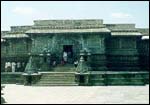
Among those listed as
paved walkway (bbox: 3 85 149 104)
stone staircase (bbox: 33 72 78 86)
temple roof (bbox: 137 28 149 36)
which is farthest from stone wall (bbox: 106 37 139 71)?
paved walkway (bbox: 3 85 149 104)

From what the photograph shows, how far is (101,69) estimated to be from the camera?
89.5 ft

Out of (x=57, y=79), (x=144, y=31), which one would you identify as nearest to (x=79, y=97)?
(x=57, y=79)

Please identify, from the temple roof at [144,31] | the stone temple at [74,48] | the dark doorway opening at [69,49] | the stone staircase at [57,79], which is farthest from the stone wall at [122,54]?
the stone staircase at [57,79]

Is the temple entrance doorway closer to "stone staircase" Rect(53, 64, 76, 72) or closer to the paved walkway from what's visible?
"stone staircase" Rect(53, 64, 76, 72)

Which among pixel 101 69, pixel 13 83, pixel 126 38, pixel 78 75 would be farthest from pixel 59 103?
pixel 126 38

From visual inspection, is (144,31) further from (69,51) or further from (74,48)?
(74,48)

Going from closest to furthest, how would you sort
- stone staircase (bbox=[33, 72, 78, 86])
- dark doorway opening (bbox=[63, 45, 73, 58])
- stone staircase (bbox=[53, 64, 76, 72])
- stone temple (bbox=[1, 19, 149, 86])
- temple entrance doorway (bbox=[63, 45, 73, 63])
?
stone staircase (bbox=[33, 72, 78, 86]), stone staircase (bbox=[53, 64, 76, 72]), stone temple (bbox=[1, 19, 149, 86]), temple entrance doorway (bbox=[63, 45, 73, 63]), dark doorway opening (bbox=[63, 45, 73, 58])

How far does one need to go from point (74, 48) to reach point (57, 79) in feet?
17.7

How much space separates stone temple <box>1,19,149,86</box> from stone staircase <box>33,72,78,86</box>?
8cm

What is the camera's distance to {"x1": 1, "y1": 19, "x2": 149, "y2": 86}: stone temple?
26.7m

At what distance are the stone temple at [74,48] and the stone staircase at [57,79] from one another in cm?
8

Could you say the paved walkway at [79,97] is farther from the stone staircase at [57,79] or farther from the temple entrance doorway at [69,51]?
the temple entrance doorway at [69,51]

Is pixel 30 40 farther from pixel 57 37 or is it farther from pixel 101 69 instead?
pixel 101 69

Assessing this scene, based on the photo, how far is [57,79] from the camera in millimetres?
22984
